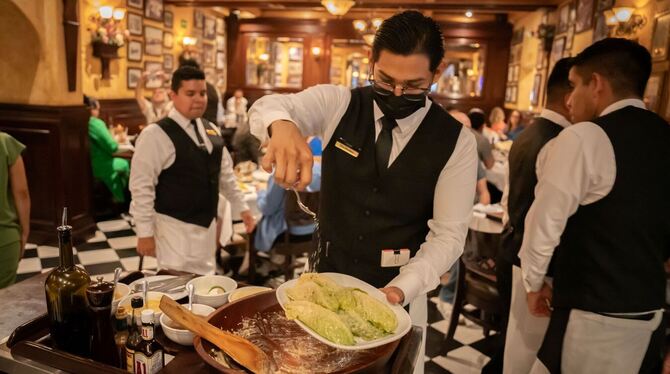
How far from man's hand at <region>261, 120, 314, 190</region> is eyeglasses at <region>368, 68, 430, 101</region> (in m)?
0.48

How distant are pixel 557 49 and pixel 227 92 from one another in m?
7.94

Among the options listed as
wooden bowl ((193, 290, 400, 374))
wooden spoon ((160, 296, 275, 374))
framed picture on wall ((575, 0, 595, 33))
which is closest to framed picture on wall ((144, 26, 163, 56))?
framed picture on wall ((575, 0, 595, 33))

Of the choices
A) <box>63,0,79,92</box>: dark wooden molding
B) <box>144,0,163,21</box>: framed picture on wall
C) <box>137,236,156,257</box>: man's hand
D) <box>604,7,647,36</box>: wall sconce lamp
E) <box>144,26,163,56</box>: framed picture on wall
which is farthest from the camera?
<box>144,26,163,56</box>: framed picture on wall

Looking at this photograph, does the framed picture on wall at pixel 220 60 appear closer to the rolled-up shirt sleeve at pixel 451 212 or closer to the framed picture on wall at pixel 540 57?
the framed picture on wall at pixel 540 57

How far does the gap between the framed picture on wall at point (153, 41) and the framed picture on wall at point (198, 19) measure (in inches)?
57.5

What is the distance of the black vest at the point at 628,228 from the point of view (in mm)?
1705

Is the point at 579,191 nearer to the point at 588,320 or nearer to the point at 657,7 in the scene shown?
the point at 588,320

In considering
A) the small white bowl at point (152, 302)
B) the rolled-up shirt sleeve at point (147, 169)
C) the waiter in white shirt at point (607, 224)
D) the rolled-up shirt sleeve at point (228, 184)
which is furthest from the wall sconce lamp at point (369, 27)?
the small white bowl at point (152, 302)

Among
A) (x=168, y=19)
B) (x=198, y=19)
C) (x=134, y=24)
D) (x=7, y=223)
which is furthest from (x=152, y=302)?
(x=198, y=19)

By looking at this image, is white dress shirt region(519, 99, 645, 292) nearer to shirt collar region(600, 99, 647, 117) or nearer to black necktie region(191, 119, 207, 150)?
shirt collar region(600, 99, 647, 117)

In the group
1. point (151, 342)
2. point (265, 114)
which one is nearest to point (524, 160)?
point (265, 114)

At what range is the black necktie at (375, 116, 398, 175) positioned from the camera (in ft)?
5.10

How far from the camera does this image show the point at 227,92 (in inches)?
→ 498

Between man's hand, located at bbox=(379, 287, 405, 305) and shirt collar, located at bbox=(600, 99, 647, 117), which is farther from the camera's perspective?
shirt collar, located at bbox=(600, 99, 647, 117)
